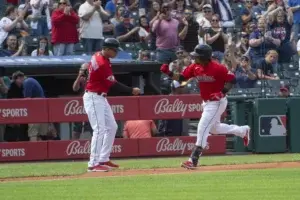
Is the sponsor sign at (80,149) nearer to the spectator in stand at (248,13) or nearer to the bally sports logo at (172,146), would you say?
the bally sports logo at (172,146)

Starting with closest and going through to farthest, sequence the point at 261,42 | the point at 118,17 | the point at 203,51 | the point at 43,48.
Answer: the point at 203,51, the point at 43,48, the point at 261,42, the point at 118,17

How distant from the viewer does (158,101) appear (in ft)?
61.9

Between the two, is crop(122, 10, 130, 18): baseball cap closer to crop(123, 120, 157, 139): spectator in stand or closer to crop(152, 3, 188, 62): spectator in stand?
crop(152, 3, 188, 62): spectator in stand

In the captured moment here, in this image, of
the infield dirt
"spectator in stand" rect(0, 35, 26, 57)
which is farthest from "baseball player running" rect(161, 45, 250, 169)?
"spectator in stand" rect(0, 35, 26, 57)

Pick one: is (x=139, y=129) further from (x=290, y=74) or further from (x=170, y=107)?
(x=290, y=74)

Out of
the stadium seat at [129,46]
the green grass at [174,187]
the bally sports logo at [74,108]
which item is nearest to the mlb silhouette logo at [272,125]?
the bally sports logo at [74,108]

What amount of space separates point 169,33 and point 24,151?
5.02 m

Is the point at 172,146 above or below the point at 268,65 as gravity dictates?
below

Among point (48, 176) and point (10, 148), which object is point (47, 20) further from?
point (48, 176)

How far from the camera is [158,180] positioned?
1372 cm

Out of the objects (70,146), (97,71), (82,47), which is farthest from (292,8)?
(97,71)

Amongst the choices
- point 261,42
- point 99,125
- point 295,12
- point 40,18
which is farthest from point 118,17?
point 99,125

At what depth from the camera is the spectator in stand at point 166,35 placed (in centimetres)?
2166

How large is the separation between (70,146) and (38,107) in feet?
3.02
